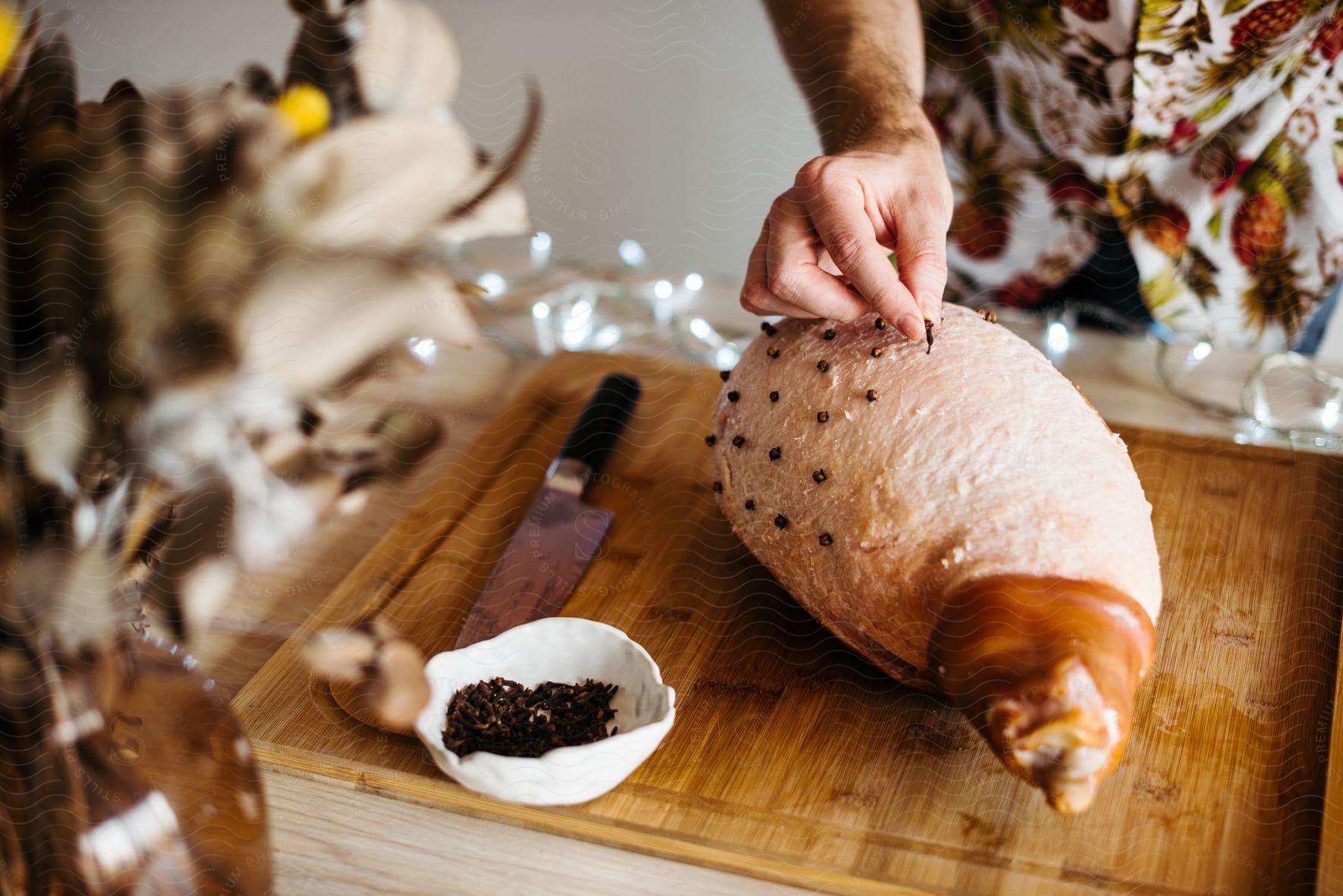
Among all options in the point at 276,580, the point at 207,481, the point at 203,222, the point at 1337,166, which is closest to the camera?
the point at 203,222

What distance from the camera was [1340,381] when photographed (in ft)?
3.22

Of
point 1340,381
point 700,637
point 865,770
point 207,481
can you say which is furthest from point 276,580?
point 1340,381

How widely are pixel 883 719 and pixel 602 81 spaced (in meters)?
0.44

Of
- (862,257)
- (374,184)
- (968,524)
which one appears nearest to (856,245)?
(862,257)

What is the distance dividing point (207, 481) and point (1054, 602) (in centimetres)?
50

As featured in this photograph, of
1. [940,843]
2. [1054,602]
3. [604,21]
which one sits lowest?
[940,843]

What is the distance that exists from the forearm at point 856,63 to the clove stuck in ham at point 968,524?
6.5 inches

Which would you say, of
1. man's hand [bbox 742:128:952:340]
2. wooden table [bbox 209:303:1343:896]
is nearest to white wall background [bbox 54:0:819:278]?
man's hand [bbox 742:128:952:340]

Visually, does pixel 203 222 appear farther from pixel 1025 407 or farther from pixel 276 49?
pixel 1025 407

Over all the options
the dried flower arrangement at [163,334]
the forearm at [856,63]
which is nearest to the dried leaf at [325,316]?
the dried flower arrangement at [163,334]

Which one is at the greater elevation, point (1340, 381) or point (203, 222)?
point (203, 222)

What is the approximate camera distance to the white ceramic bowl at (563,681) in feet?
1.98

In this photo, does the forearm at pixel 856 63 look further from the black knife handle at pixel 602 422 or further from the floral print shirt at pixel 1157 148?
the black knife handle at pixel 602 422

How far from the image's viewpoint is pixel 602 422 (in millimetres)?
937
